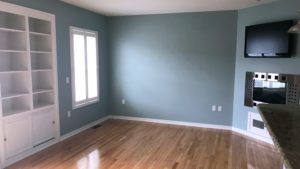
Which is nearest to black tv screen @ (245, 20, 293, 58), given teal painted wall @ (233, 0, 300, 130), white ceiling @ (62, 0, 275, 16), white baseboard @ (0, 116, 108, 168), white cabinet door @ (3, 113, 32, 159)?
teal painted wall @ (233, 0, 300, 130)

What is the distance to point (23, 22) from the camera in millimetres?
3537

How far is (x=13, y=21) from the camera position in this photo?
11.8 ft

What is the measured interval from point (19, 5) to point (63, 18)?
95cm

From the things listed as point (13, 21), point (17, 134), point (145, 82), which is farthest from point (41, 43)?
point (145, 82)

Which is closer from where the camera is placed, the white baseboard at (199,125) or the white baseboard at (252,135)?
the white baseboard at (252,135)

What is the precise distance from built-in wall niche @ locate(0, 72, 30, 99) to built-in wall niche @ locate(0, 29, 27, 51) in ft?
A: 1.39

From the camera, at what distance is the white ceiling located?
417 centimetres

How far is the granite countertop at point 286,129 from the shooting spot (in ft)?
3.89

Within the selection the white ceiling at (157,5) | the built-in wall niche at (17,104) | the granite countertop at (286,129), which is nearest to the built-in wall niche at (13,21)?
the white ceiling at (157,5)

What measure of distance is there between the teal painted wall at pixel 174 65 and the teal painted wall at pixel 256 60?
146mm

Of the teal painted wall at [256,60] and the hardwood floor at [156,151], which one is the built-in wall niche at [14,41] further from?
the teal painted wall at [256,60]

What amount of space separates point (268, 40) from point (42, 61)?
4.20m

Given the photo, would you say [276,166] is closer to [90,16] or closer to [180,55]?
[180,55]

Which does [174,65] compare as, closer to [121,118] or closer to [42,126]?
[121,118]
